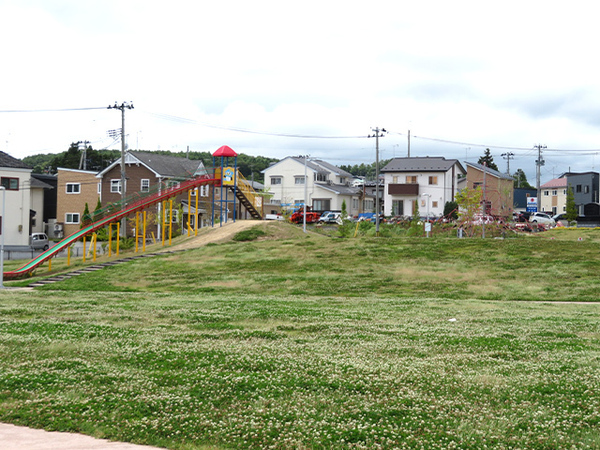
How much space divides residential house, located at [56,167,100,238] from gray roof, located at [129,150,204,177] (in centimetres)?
965

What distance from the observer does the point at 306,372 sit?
1068cm

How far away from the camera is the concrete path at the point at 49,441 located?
752cm

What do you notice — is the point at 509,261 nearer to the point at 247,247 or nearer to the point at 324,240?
the point at 324,240

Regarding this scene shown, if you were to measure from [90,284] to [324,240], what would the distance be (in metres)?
18.8

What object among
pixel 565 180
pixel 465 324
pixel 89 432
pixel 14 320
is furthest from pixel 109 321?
pixel 565 180

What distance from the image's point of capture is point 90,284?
33.0m

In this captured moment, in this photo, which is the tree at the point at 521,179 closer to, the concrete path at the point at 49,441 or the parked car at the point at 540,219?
the parked car at the point at 540,219

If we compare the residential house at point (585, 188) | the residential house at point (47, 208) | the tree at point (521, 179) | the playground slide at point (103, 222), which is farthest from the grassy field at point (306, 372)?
the tree at point (521, 179)

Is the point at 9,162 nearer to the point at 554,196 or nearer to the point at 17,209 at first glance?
the point at 17,209

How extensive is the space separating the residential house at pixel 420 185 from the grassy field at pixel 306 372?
5587cm

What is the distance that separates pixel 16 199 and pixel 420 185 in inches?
2075

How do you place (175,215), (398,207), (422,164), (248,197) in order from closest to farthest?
(248,197)
(175,215)
(422,164)
(398,207)

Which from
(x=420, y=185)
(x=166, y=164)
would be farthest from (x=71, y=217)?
(x=420, y=185)

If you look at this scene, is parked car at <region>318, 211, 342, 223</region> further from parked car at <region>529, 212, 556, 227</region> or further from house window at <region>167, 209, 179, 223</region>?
parked car at <region>529, 212, 556, 227</region>
